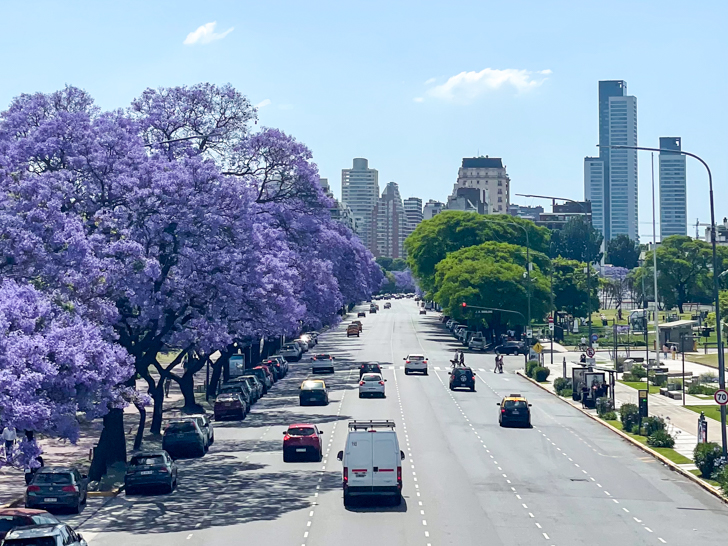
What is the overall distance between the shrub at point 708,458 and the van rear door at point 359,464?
13201 mm

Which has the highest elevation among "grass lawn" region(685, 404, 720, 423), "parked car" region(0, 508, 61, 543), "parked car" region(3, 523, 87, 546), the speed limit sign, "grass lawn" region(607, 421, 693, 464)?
the speed limit sign

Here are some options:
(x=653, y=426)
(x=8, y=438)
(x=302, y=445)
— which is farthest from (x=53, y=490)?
(x=653, y=426)

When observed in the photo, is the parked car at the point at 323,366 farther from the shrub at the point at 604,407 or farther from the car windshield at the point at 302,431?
the car windshield at the point at 302,431

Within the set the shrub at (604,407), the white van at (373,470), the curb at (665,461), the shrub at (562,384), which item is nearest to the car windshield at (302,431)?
the white van at (373,470)

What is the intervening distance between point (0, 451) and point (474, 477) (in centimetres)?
1682

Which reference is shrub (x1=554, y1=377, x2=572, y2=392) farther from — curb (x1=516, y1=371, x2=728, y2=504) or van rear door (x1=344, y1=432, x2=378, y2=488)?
van rear door (x1=344, y1=432, x2=378, y2=488)

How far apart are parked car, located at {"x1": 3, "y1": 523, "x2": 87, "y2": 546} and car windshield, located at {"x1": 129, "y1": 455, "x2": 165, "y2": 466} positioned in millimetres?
11133

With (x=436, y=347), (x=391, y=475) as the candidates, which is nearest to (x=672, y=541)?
(x=391, y=475)

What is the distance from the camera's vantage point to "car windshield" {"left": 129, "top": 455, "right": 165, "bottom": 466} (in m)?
33.5

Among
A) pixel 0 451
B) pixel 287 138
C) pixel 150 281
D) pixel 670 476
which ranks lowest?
pixel 670 476

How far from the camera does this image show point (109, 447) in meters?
38.4

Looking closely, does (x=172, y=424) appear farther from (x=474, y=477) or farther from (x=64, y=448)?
(x=474, y=477)

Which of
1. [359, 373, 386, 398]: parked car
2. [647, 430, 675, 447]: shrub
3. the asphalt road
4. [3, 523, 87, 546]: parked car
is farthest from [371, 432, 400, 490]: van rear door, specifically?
[359, 373, 386, 398]: parked car

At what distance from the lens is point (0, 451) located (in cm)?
2497
